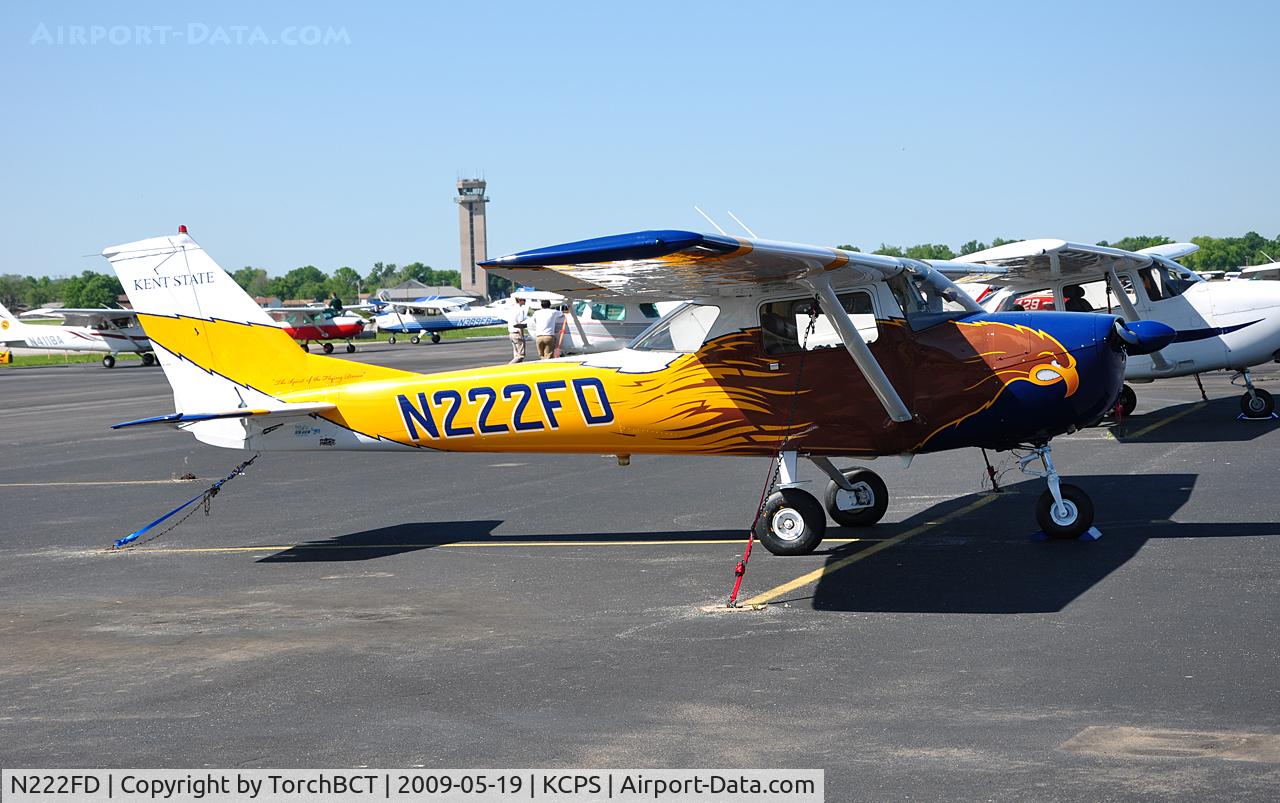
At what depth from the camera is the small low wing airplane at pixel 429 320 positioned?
6988 centimetres

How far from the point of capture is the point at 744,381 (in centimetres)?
1013

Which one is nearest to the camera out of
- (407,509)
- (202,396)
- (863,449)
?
(863,449)

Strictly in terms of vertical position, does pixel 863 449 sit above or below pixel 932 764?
above

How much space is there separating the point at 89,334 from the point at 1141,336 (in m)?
51.6

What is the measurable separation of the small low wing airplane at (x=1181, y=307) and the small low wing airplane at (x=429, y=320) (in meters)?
50.7

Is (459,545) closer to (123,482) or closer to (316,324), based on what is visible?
(123,482)

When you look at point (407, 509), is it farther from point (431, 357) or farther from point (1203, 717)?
point (431, 357)

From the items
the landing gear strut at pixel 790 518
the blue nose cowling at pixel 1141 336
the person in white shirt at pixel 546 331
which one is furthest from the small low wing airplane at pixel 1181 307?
the person in white shirt at pixel 546 331

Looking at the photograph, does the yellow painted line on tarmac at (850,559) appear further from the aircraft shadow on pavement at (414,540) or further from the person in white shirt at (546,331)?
the person in white shirt at (546,331)

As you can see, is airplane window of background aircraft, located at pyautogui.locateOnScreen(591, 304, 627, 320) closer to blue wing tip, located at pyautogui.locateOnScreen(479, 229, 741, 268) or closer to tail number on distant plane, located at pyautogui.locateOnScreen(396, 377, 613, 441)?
tail number on distant plane, located at pyautogui.locateOnScreen(396, 377, 613, 441)

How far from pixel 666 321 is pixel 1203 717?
18.8ft

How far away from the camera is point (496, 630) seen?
7.86 meters

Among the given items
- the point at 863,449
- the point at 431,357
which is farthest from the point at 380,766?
the point at 431,357

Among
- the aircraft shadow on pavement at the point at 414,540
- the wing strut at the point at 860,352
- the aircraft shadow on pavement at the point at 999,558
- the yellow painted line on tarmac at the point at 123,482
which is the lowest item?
the yellow painted line on tarmac at the point at 123,482
